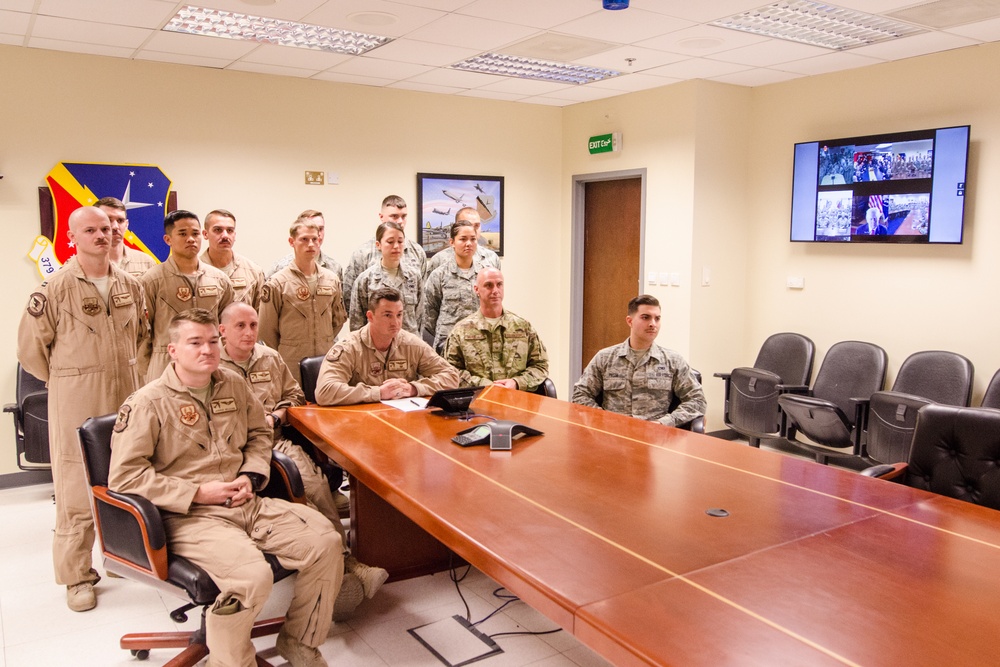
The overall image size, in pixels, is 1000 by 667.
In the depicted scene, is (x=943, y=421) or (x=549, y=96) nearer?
(x=943, y=421)

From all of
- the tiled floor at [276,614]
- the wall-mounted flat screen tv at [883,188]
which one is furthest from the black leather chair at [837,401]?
the tiled floor at [276,614]

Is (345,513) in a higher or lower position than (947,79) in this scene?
lower

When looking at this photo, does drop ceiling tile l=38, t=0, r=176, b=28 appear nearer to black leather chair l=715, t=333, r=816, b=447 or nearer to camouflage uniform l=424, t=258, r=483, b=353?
camouflage uniform l=424, t=258, r=483, b=353

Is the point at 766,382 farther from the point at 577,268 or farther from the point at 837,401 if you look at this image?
the point at 577,268

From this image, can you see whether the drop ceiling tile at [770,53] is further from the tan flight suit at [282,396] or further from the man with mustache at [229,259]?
the tan flight suit at [282,396]

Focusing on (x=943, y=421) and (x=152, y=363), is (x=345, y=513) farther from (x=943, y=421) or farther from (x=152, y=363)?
(x=943, y=421)

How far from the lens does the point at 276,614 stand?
3574 mm

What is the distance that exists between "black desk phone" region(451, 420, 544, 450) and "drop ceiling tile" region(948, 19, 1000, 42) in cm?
357

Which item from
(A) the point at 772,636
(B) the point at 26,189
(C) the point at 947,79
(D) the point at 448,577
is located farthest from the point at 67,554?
(C) the point at 947,79

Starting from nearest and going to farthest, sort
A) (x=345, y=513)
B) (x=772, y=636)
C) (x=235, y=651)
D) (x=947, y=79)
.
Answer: (x=772, y=636) < (x=235, y=651) < (x=345, y=513) < (x=947, y=79)

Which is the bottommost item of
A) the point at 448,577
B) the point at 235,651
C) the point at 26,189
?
the point at 448,577

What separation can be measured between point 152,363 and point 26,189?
1.87 m

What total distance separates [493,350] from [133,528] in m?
2.45

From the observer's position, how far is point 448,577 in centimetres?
387
